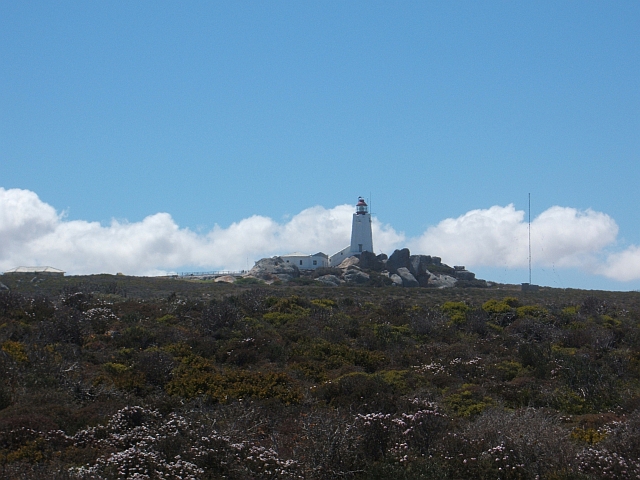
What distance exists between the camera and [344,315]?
2566 cm

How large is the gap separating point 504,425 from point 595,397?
470 cm

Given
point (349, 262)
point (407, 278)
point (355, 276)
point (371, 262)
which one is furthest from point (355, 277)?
point (349, 262)

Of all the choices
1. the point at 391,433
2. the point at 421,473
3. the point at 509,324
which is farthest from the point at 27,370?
the point at 509,324

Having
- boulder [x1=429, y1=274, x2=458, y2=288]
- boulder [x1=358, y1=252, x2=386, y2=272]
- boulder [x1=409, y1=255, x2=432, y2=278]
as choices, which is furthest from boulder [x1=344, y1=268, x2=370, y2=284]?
boulder [x1=429, y1=274, x2=458, y2=288]

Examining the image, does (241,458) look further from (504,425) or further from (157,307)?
(157,307)

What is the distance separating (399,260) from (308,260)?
40.0ft

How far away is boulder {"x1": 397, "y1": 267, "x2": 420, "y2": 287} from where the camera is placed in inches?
2398

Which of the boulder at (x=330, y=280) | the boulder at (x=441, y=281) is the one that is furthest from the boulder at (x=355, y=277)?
the boulder at (x=441, y=281)

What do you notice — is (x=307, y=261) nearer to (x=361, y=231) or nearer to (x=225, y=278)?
(x=361, y=231)

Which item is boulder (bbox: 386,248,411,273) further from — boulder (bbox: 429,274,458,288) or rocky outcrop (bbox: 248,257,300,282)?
rocky outcrop (bbox: 248,257,300,282)

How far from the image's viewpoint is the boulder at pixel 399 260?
6550cm

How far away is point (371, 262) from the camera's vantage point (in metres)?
66.8

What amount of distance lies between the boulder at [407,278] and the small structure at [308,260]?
12.4 meters

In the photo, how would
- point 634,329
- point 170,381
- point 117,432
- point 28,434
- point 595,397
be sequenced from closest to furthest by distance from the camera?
point 28,434 < point 117,432 < point 595,397 < point 170,381 < point 634,329
